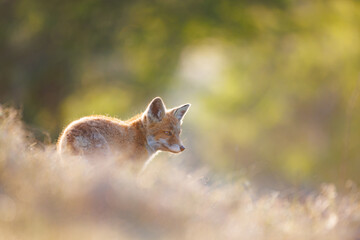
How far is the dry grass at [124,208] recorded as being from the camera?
4676 mm

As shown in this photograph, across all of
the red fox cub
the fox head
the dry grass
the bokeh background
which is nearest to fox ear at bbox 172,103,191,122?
the red fox cub

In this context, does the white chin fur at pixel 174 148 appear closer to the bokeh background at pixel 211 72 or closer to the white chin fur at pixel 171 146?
the white chin fur at pixel 171 146

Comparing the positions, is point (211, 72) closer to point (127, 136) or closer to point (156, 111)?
point (156, 111)

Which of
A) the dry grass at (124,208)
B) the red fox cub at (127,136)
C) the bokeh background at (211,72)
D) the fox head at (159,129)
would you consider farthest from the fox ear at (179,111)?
the bokeh background at (211,72)

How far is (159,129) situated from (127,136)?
726mm

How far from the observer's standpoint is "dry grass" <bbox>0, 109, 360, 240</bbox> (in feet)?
15.3

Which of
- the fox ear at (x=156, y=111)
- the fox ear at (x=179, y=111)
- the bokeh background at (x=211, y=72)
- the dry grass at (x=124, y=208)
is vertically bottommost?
the dry grass at (x=124, y=208)

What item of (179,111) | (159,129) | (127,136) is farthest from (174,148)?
(127,136)

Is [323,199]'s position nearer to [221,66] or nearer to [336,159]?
[336,159]

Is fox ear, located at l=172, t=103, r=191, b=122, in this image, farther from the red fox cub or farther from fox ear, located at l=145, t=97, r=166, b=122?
fox ear, located at l=145, t=97, r=166, b=122

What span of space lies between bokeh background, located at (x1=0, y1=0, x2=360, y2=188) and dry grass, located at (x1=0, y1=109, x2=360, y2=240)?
1290 cm

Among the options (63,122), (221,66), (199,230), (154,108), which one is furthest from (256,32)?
(199,230)

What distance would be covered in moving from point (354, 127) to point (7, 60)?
46.6ft

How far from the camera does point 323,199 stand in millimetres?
8016
